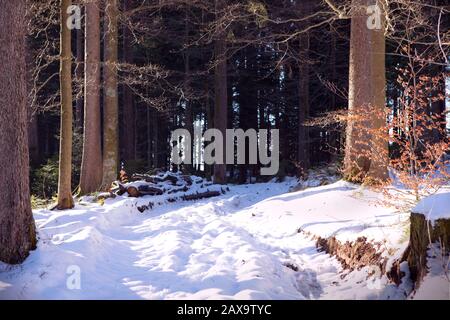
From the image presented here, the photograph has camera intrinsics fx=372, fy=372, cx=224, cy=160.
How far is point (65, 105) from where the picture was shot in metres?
8.93

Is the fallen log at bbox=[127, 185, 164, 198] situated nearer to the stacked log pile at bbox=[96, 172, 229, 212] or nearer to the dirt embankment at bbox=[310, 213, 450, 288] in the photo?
the stacked log pile at bbox=[96, 172, 229, 212]

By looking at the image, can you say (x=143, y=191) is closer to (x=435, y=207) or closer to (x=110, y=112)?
(x=110, y=112)

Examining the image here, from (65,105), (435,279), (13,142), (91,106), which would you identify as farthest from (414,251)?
(91,106)

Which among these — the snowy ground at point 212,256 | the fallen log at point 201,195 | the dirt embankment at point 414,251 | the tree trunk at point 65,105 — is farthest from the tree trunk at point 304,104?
the dirt embankment at point 414,251

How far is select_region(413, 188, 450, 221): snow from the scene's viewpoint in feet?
12.8

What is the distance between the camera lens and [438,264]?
378 cm

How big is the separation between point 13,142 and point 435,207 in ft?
18.0

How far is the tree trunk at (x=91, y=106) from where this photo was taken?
39.6ft

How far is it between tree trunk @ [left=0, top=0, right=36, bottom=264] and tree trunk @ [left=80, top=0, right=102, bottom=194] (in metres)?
6.69

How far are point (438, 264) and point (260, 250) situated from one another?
307 centimetres

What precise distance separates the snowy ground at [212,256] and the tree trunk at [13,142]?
33 centimetres

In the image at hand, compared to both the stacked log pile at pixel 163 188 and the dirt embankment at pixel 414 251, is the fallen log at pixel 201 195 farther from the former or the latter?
the dirt embankment at pixel 414 251
